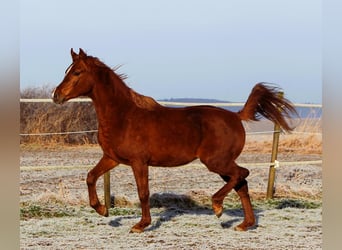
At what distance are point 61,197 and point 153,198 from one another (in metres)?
0.93

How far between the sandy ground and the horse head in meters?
1.13

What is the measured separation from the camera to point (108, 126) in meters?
4.29

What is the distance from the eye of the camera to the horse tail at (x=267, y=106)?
4496mm

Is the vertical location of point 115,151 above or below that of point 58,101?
below

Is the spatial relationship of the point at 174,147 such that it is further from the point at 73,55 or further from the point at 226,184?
the point at 73,55

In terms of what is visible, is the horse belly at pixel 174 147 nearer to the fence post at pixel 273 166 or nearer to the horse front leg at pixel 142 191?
the horse front leg at pixel 142 191

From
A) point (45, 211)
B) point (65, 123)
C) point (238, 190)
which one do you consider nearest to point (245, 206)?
point (238, 190)

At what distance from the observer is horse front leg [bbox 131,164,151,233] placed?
4285mm

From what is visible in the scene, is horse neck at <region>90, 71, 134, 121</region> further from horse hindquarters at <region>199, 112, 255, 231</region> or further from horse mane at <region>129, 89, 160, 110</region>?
horse hindquarters at <region>199, 112, 255, 231</region>

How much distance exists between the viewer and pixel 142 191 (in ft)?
14.3

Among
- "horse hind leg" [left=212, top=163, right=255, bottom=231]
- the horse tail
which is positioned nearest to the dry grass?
the horse tail

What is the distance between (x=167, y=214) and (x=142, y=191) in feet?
3.66
